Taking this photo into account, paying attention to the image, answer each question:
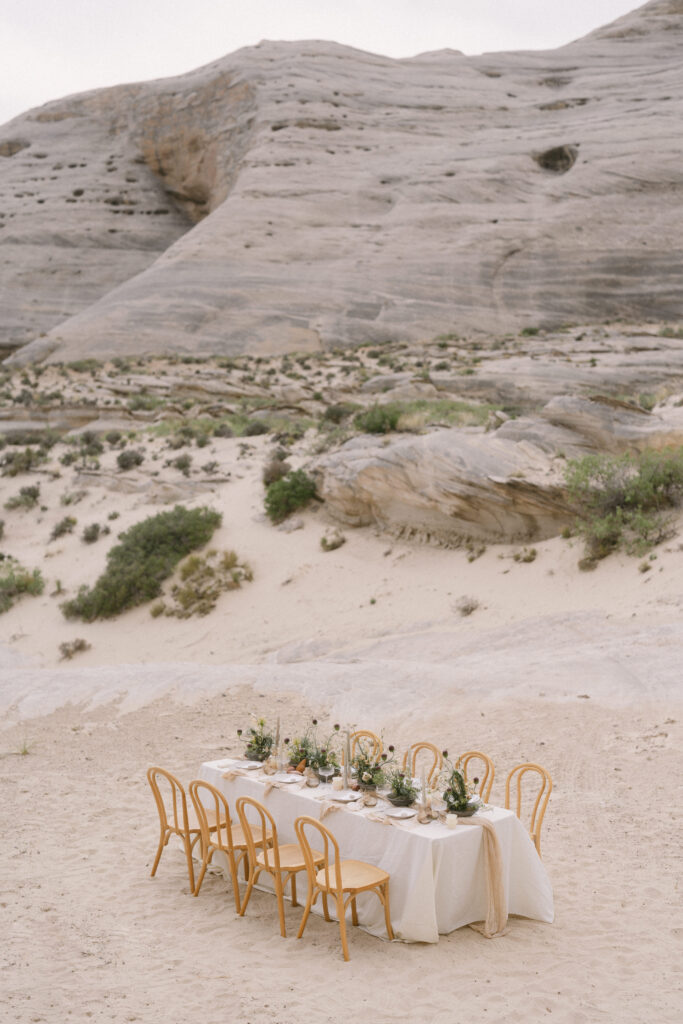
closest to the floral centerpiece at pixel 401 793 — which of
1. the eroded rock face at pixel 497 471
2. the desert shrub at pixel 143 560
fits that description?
the eroded rock face at pixel 497 471

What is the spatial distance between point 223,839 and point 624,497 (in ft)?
33.2

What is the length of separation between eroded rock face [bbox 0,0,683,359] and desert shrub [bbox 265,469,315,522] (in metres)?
17.9

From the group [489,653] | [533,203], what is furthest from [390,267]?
[489,653]

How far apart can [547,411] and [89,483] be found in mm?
12770

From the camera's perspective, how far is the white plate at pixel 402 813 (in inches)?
217

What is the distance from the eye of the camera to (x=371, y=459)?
17.9 meters

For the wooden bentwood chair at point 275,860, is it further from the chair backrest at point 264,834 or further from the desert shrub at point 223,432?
the desert shrub at point 223,432

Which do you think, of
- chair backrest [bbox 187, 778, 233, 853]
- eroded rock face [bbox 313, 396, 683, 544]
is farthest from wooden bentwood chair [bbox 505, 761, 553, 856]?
eroded rock face [bbox 313, 396, 683, 544]

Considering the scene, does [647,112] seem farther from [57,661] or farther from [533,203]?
[57,661]

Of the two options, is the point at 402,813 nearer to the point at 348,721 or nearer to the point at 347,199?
the point at 348,721

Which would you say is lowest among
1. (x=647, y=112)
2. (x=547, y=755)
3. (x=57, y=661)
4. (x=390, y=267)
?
(x=57, y=661)

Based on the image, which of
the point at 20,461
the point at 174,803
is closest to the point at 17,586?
the point at 20,461

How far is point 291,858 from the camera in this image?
18.8ft

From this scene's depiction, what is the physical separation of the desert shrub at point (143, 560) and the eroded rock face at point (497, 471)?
3629 millimetres
